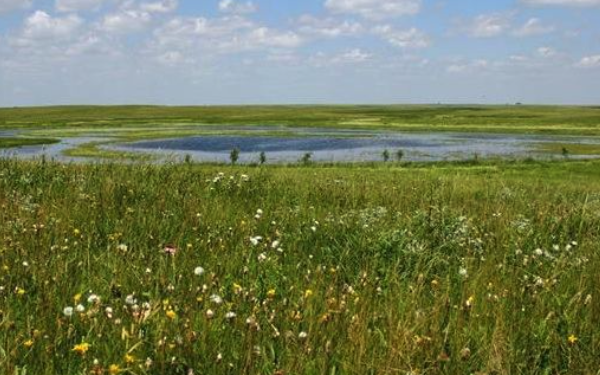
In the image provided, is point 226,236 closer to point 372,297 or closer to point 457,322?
point 372,297

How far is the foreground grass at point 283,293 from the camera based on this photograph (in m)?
3.15

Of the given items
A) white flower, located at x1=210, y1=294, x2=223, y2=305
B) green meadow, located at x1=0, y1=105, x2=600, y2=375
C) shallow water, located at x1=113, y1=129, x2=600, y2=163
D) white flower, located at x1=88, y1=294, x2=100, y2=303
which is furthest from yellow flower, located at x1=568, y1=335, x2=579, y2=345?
shallow water, located at x1=113, y1=129, x2=600, y2=163

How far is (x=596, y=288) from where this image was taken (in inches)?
183

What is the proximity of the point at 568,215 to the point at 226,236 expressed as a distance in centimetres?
486

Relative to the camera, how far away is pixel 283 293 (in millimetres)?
4312

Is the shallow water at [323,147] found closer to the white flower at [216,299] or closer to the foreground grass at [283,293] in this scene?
the foreground grass at [283,293]

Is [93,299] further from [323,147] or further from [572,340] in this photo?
[323,147]

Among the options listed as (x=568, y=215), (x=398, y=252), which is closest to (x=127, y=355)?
(x=398, y=252)

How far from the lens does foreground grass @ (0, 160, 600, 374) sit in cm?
315

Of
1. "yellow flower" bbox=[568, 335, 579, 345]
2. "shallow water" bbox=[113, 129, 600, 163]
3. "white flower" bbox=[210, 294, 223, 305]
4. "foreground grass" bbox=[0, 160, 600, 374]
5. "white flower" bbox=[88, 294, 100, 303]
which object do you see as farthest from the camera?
"shallow water" bbox=[113, 129, 600, 163]

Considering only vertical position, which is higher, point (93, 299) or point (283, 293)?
point (93, 299)

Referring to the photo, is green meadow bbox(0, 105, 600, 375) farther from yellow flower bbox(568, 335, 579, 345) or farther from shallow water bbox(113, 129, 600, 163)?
shallow water bbox(113, 129, 600, 163)

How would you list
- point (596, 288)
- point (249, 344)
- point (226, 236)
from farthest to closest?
point (226, 236) < point (596, 288) < point (249, 344)

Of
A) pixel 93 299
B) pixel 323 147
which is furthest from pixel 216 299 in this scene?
pixel 323 147
